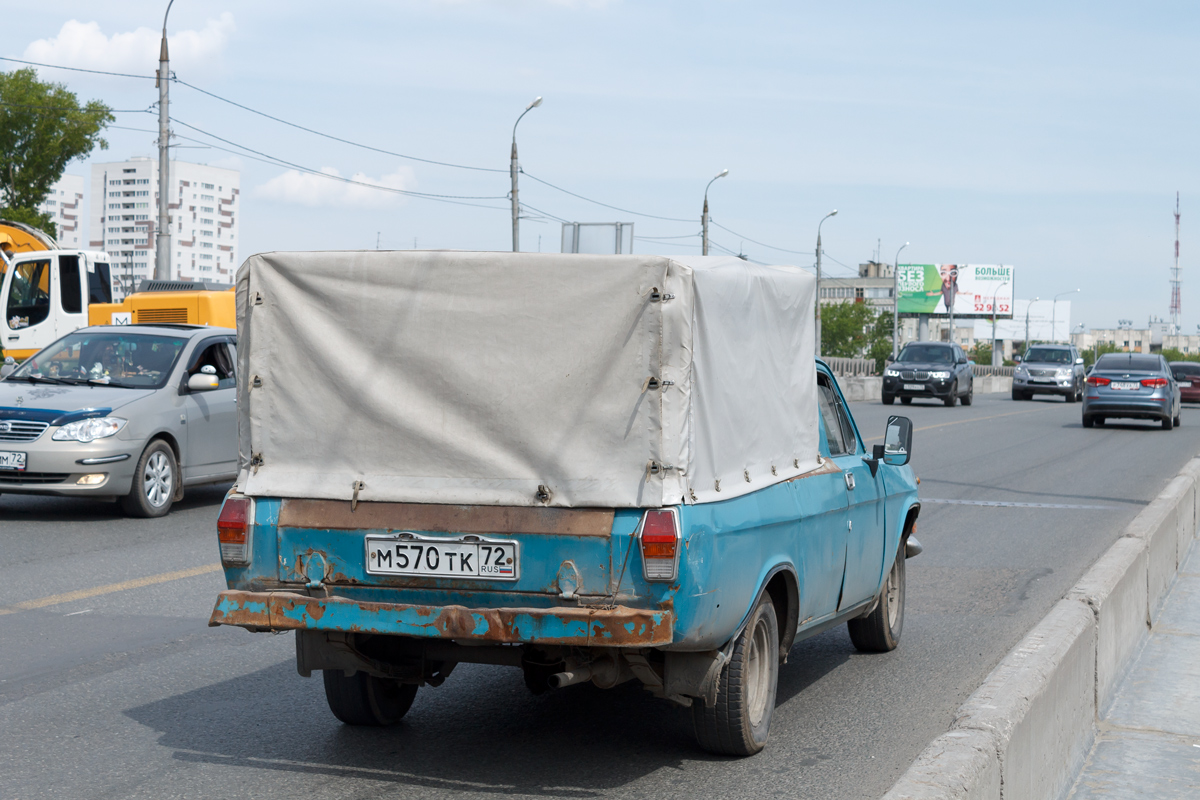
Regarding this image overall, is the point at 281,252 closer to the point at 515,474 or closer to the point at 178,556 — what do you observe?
the point at 515,474

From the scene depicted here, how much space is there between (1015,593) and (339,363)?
552cm

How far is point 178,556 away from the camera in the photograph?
962cm

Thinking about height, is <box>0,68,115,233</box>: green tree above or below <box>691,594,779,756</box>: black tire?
above

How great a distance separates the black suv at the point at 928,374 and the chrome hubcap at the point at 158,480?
27.5 m

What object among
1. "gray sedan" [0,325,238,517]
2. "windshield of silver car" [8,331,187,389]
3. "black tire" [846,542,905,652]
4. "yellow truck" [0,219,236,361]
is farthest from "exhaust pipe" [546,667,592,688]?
"yellow truck" [0,219,236,361]

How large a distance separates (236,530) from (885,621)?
3.45 m

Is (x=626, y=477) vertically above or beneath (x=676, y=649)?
above

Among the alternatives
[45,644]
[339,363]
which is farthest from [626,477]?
[45,644]

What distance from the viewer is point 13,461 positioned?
11164mm

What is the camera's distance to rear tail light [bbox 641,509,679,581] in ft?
14.1

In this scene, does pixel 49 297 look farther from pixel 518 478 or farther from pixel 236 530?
pixel 518 478

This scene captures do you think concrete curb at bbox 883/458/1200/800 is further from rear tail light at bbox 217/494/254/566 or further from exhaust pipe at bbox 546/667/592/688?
rear tail light at bbox 217/494/254/566

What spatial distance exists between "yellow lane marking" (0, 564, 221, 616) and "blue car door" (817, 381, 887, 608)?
15.0 feet

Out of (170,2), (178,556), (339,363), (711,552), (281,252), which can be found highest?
(170,2)
